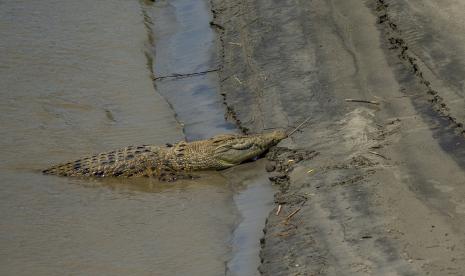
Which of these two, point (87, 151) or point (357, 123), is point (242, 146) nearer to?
point (357, 123)

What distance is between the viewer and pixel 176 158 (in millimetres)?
Result: 10781

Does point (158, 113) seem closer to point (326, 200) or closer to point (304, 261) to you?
point (326, 200)

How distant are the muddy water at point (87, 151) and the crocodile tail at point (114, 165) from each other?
0.35ft

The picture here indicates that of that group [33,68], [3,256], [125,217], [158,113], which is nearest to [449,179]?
[125,217]

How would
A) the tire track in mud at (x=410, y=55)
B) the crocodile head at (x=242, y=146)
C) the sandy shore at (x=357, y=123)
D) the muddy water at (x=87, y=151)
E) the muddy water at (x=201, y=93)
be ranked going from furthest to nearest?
the crocodile head at (x=242, y=146)
the tire track in mud at (x=410, y=55)
the muddy water at (x=201, y=93)
the muddy water at (x=87, y=151)
the sandy shore at (x=357, y=123)

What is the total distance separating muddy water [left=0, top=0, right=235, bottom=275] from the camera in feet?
28.6

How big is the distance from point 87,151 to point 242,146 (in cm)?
192

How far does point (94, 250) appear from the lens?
8.77 meters

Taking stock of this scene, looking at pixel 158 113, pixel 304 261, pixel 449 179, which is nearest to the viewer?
pixel 304 261

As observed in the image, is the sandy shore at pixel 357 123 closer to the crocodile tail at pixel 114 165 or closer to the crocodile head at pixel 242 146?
the crocodile head at pixel 242 146

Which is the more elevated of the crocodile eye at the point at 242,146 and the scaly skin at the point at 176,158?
the crocodile eye at the point at 242,146

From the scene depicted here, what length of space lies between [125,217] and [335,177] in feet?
6.82

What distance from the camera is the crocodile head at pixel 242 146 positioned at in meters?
10.6

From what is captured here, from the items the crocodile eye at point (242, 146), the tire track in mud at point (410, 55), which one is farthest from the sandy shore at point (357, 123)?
the crocodile eye at point (242, 146)
